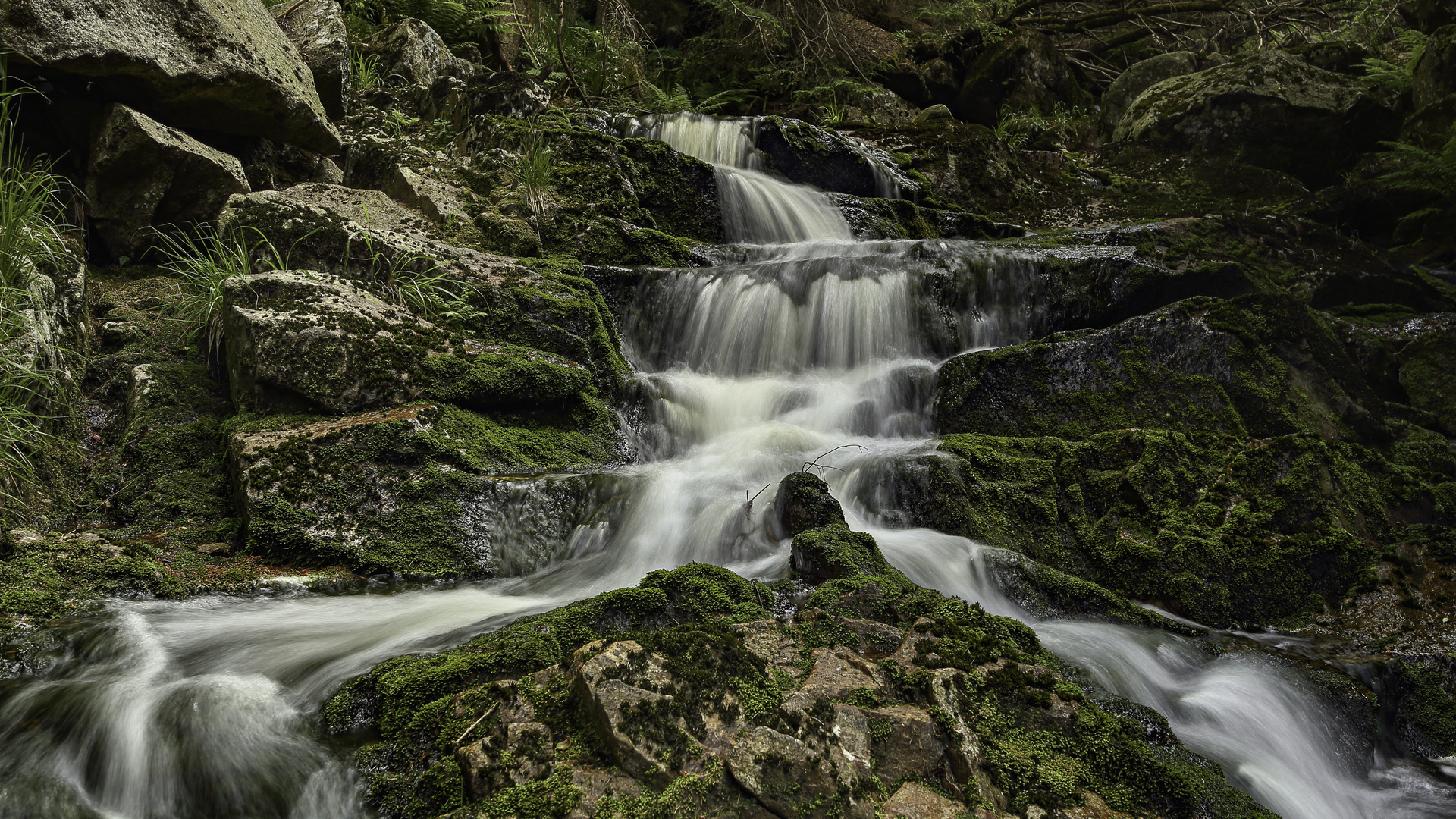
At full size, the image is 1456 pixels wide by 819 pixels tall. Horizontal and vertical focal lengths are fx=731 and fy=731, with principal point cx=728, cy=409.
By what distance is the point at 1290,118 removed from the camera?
433 inches

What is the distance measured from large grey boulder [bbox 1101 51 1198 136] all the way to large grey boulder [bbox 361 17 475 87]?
481 inches

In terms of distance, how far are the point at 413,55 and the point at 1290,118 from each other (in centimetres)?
1259

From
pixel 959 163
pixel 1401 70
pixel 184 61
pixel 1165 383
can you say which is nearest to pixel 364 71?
pixel 184 61

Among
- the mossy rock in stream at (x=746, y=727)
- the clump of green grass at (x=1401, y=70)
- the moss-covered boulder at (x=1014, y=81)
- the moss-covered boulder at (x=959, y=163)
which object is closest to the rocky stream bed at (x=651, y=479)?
the mossy rock in stream at (x=746, y=727)

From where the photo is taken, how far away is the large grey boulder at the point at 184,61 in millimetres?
4812

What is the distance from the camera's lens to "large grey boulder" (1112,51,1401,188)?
434 inches

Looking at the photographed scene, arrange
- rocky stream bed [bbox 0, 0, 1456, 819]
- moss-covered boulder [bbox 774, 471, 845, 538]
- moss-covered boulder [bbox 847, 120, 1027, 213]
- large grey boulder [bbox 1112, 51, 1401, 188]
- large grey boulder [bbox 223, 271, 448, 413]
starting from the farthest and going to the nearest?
moss-covered boulder [bbox 847, 120, 1027, 213]
large grey boulder [bbox 1112, 51, 1401, 188]
large grey boulder [bbox 223, 271, 448, 413]
moss-covered boulder [bbox 774, 471, 845, 538]
rocky stream bed [bbox 0, 0, 1456, 819]

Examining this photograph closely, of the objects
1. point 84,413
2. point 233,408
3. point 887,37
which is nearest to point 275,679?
point 233,408

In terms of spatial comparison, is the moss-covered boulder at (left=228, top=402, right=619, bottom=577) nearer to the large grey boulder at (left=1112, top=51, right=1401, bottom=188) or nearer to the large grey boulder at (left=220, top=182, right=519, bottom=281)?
the large grey boulder at (left=220, top=182, right=519, bottom=281)

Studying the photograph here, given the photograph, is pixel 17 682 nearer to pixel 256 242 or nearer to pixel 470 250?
pixel 256 242

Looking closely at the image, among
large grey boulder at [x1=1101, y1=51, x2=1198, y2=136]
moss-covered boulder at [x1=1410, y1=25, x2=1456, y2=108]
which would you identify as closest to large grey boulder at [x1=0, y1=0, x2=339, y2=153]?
large grey boulder at [x1=1101, y1=51, x2=1198, y2=136]

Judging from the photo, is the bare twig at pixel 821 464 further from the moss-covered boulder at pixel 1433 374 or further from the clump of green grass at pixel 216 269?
the moss-covered boulder at pixel 1433 374

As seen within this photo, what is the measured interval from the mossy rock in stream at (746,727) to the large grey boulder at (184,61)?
509 centimetres

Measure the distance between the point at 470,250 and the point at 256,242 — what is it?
59.5 inches
